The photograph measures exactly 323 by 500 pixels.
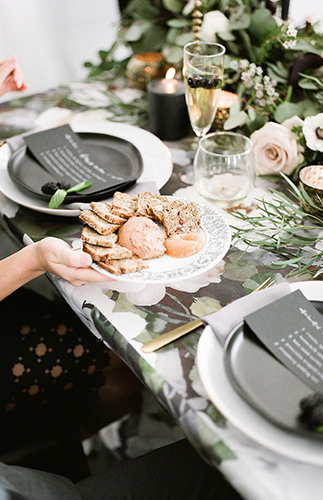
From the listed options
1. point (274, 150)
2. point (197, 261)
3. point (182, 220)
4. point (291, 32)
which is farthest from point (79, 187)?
point (291, 32)

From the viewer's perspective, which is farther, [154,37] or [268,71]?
[154,37]

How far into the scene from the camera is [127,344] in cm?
70

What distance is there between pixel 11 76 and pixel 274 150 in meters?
0.89

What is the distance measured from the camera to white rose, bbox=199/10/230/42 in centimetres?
140

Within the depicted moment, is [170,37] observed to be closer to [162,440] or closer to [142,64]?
[142,64]

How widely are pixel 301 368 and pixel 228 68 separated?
1.08m

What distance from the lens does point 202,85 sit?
112 centimetres

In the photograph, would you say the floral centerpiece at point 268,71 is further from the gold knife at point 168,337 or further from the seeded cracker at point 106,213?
the gold knife at point 168,337

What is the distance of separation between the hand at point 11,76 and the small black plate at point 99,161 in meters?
0.33

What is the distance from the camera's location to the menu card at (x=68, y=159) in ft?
3.53

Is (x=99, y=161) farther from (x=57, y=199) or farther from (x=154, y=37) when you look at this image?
(x=154, y=37)

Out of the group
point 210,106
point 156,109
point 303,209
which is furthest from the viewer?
point 156,109

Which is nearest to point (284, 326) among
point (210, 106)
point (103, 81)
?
point (210, 106)

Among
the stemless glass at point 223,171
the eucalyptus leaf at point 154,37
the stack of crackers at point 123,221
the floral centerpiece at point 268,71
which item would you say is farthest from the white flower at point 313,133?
the eucalyptus leaf at point 154,37
